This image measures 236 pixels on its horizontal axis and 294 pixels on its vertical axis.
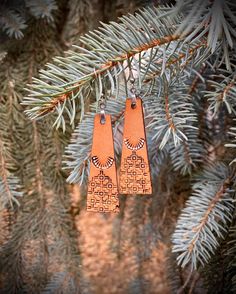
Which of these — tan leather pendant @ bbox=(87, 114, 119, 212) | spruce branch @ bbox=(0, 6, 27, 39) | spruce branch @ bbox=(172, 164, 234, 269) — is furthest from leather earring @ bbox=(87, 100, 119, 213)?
spruce branch @ bbox=(0, 6, 27, 39)

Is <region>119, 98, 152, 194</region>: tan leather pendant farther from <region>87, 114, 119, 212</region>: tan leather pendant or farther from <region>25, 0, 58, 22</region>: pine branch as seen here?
<region>25, 0, 58, 22</region>: pine branch

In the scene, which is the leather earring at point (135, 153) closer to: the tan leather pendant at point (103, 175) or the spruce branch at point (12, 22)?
the tan leather pendant at point (103, 175)

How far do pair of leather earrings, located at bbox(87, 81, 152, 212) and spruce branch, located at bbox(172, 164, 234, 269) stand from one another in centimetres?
11

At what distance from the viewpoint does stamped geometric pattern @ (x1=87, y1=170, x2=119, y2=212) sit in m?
0.44

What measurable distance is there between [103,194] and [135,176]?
0.04 metres

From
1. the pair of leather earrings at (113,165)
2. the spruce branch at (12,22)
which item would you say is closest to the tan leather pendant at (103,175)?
the pair of leather earrings at (113,165)

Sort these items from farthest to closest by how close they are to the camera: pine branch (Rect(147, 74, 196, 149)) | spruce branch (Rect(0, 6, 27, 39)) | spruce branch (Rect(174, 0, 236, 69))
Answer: spruce branch (Rect(0, 6, 27, 39)) → pine branch (Rect(147, 74, 196, 149)) → spruce branch (Rect(174, 0, 236, 69))

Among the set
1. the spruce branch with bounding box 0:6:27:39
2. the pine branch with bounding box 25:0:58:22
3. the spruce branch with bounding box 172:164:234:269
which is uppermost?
the pine branch with bounding box 25:0:58:22

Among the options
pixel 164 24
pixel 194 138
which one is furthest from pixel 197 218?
pixel 164 24

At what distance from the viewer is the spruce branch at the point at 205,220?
0.50 meters

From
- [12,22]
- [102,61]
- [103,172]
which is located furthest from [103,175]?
[12,22]

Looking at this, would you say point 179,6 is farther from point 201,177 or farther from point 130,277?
point 130,277

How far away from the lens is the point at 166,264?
70 centimetres

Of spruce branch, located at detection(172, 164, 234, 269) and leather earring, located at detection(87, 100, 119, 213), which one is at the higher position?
leather earring, located at detection(87, 100, 119, 213)
